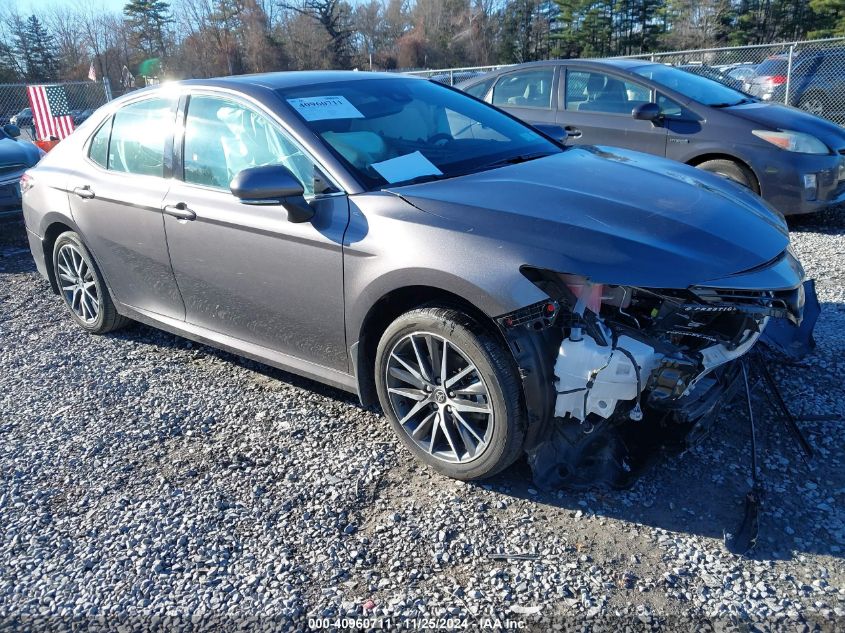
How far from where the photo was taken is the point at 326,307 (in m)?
3.19

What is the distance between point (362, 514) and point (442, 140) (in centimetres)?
198

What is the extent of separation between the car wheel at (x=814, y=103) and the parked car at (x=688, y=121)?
21.6 feet

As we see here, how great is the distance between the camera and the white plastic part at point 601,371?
2.54 metres

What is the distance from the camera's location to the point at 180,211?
12.1 feet

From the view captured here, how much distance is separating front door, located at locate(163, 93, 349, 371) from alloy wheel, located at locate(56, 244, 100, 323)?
1270 mm

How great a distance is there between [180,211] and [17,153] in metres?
5.73

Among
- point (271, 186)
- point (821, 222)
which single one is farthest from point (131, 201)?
point (821, 222)

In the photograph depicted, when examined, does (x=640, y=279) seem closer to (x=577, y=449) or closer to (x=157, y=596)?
(x=577, y=449)

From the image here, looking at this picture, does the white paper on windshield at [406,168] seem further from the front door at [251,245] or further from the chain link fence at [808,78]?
the chain link fence at [808,78]

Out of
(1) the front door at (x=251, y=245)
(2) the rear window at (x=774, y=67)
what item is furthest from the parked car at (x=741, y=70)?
(1) the front door at (x=251, y=245)

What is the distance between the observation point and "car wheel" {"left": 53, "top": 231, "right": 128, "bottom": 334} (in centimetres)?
465

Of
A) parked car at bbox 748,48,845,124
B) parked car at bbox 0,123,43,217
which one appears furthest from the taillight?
parked car at bbox 748,48,845,124

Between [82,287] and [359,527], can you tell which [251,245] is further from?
[82,287]

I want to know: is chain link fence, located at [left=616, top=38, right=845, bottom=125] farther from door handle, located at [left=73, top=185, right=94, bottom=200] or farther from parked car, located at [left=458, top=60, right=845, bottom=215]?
door handle, located at [left=73, top=185, right=94, bottom=200]
